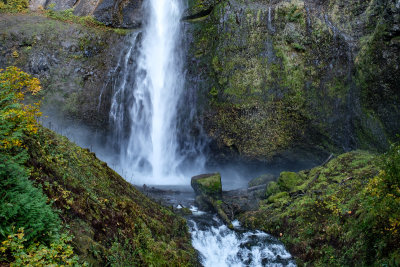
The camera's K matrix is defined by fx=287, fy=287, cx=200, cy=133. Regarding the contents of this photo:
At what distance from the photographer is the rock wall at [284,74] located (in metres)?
13.5

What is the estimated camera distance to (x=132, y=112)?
16719 millimetres

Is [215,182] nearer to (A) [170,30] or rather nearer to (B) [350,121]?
(B) [350,121]

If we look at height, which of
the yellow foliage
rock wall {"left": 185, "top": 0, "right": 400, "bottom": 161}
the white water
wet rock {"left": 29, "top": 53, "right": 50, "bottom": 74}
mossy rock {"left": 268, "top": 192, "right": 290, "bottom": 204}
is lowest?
the white water

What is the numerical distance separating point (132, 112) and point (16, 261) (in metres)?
14.2

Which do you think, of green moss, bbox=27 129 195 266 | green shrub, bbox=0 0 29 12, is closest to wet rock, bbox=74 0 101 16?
green shrub, bbox=0 0 29 12

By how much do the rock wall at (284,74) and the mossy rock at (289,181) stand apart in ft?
11.8

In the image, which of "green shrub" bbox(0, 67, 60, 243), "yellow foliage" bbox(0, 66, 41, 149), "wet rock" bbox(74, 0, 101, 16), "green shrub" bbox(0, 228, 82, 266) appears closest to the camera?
"green shrub" bbox(0, 228, 82, 266)

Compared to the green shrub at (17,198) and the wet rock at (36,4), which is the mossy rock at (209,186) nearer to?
the green shrub at (17,198)

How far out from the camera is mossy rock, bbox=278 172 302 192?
35.8 ft

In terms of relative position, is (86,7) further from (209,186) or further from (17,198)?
(17,198)

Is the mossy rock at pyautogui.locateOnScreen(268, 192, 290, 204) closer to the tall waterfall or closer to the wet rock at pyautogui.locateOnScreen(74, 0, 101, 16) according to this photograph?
the tall waterfall

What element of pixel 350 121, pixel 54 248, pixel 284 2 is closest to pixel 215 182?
pixel 350 121

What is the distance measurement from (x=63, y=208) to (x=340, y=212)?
21.5ft

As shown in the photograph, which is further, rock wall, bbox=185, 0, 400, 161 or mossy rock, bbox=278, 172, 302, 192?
rock wall, bbox=185, 0, 400, 161
